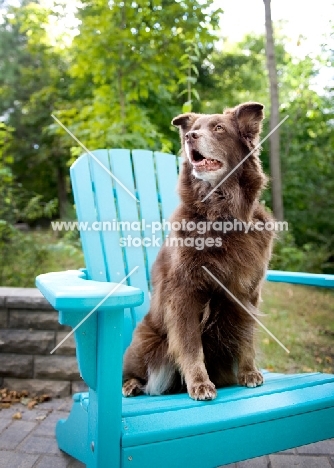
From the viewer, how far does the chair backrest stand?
88.0 inches

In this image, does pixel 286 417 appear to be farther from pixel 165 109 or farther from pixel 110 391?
pixel 165 109

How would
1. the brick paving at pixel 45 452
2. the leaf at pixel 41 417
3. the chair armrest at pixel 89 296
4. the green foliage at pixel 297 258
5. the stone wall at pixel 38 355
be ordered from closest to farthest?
1. the chair armrest at pixel 89 296
2. the brick paving at pixel 45 452
3. the leaf at pixel 41 417
4. the stone wall at pixel 38 355
5. the green foliage at pixel 297 258

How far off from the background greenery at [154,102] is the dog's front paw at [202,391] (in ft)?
7.27

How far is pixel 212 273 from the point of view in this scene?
170cm

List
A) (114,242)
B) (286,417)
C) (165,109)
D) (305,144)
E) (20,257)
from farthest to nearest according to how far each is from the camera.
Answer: (305,144), (165,109), (20,257), (114,242), (286,417)

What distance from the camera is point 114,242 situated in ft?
7.66

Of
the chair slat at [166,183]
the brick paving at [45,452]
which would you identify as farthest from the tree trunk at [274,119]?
the brick paving at [45,452]

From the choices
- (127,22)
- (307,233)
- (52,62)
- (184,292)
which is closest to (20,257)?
(127,22)

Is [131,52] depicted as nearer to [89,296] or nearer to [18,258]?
[18,258]

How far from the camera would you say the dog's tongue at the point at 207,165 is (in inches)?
70.7

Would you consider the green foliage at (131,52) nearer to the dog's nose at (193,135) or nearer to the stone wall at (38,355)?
the stone wall at (38,355)

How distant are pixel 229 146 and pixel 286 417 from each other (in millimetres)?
1029

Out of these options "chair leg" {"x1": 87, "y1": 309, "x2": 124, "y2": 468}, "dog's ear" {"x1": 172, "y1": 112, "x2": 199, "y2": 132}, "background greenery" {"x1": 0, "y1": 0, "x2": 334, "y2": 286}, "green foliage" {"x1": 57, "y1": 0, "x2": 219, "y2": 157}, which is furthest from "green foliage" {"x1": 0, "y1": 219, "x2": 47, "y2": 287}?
"chair leg" {"x1": 87, "y1": 309, "x2": 124, "y2": 468}

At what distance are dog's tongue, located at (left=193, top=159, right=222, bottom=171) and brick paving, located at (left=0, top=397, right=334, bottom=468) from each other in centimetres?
134
